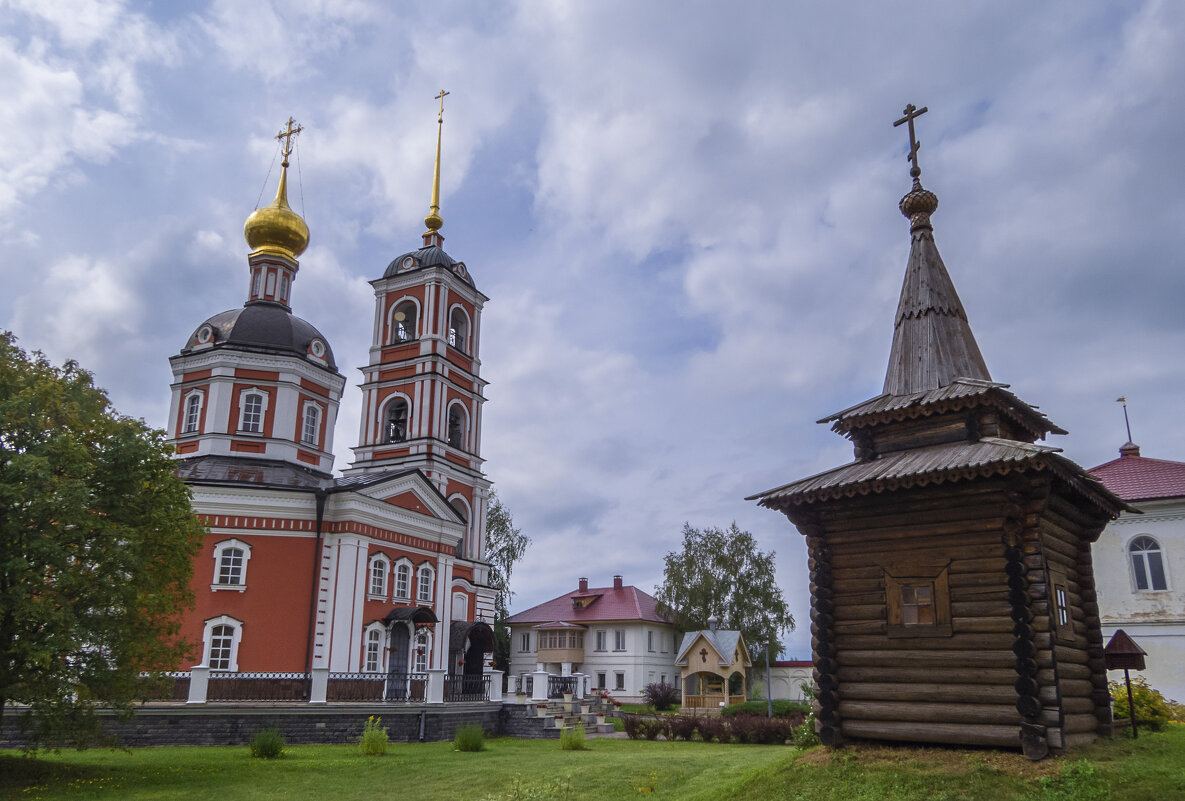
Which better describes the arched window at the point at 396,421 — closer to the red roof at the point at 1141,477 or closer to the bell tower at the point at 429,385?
the bell tower at the point at 429,385

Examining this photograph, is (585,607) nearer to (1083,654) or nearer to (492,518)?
(492,518)

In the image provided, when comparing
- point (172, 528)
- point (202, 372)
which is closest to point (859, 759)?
point (172, 528)

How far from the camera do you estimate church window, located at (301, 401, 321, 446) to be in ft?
101

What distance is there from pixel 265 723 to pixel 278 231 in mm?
20234

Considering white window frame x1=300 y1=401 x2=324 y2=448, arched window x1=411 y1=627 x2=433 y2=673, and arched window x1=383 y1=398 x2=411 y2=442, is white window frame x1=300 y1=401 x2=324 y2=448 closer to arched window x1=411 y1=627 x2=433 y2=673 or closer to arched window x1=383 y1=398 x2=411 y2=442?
arched window x1=383 y1=398 x2=411 y2=442

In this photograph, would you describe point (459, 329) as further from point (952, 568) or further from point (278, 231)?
point (952, 568)

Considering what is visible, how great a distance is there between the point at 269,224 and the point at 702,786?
2856cm

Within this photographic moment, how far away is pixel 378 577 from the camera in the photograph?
27.1 metres

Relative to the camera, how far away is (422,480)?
29891mm

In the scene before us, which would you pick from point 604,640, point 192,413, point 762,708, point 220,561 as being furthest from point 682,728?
point 604,640

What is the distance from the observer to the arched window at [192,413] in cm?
3000

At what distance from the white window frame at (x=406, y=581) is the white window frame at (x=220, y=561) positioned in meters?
4.73

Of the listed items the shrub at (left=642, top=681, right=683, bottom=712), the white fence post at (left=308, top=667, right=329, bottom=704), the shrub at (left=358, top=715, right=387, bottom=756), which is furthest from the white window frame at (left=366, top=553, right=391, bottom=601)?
the shrub at (left=642, top=681, right=683, bottom=712)

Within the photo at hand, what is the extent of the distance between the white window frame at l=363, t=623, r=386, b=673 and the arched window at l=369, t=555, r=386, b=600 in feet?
3.29
